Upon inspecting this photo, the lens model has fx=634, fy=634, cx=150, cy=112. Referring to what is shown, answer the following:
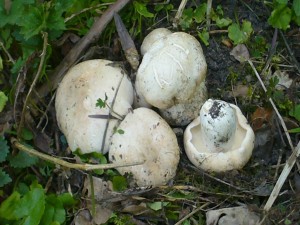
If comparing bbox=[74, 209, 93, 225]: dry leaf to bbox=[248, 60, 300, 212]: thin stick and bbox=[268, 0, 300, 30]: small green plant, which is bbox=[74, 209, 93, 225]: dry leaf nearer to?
bbox=[248, 60, 300, 212]: thin stick

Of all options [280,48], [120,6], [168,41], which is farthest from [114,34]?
[280,48]

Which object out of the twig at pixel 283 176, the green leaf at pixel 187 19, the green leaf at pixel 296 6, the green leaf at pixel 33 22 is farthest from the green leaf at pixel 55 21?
the twig at pixel 283 176

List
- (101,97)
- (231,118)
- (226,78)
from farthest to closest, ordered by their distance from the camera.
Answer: (226,78)
(101,97)
(231,118)

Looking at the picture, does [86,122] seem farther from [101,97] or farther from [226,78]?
[226,78]

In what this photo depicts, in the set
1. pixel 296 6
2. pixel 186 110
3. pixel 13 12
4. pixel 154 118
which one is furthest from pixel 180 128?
pixel 13 12

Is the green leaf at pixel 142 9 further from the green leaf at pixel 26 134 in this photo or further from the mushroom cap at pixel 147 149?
the green leaf at pixel 26 134

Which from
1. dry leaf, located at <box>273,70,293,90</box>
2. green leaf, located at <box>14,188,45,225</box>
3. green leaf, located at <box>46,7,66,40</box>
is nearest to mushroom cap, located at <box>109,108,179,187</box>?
green leaf, located at <box>14,188,45,225</box>

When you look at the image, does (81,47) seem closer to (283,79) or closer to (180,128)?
(180,128)
